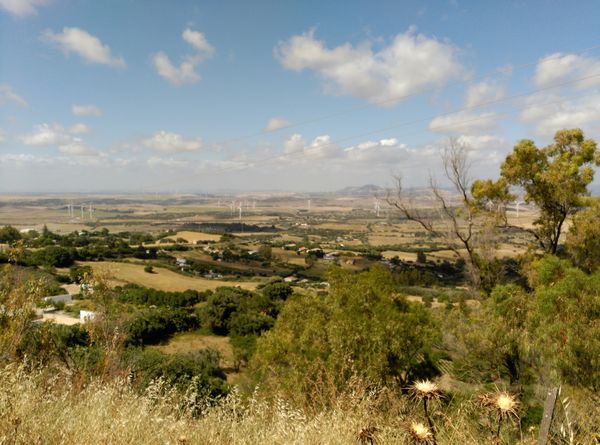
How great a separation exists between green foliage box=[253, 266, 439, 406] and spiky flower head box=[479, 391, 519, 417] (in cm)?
638

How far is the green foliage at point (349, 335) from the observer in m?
9.85

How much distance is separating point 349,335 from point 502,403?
7810mm

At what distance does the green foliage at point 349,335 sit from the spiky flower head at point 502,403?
20.9ft

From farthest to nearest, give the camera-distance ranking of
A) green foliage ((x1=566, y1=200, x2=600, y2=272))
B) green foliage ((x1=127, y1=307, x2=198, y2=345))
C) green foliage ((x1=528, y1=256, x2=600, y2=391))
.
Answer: green foliage ((x1=127, y1=307, x2=198, y2=345)) < green foliage ((x1=566, y1=200, x2=600, y2=272)) < green foliage ((x1=528, y1=256, x2=600, y2=391))

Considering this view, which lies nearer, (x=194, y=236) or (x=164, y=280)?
(x=164, y=280)

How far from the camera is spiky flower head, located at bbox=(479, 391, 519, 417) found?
8.04ft

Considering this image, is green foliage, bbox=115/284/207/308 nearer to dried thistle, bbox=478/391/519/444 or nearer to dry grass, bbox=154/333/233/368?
dry grass, bbox=154/333/233/368

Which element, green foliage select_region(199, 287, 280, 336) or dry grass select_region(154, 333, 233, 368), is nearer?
dry grass select_region(154, 333, 233, 368)

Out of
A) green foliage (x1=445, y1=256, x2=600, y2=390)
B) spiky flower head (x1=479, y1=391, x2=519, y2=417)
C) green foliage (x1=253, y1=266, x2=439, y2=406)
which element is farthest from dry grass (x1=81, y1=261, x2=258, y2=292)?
spiky flower head (x1=479, y1=391, x2=519, y2=417)

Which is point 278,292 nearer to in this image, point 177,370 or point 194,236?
point 177,370

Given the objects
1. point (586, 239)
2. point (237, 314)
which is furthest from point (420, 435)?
point (237, 314)

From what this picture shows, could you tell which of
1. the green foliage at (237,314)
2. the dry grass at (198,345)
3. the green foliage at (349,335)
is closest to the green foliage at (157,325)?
the dry grass at (198,345)

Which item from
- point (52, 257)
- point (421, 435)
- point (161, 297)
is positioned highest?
point (421, 435)

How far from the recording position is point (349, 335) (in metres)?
10.1
